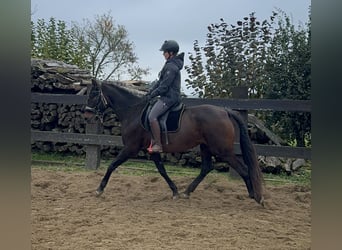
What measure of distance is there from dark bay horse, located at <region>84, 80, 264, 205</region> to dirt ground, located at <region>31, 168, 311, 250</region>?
24cm

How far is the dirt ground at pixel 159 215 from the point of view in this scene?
2719 millimetres

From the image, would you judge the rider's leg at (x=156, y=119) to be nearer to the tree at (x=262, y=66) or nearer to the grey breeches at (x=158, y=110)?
the grey breeches at (x=158, y=110)

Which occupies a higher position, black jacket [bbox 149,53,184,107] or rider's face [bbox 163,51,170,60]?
rider's face [bbox 163,51,170,60]

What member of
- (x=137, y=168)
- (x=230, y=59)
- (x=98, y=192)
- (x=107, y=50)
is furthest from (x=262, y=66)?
(x=107, y=50)

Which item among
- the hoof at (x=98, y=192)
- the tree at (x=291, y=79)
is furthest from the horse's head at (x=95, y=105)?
the tree at (x=291, y=79)

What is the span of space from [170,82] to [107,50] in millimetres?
5978

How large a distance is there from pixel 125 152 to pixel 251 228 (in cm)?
157

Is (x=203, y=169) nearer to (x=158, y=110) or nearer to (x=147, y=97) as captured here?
(x=158, y=110)

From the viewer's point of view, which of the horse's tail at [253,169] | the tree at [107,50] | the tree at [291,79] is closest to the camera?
the horse's tail at [253,169]

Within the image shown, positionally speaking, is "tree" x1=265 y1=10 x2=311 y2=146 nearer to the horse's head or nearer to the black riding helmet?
the black riding helmet

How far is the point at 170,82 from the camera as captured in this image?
394 cm

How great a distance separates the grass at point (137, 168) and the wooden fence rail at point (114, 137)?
33 cm

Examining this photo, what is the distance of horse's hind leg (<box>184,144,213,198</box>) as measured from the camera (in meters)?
4.17

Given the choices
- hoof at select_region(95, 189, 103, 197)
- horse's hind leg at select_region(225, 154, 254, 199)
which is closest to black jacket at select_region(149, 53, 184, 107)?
horse's hind leg at select_region(225, 154, 254, 199)
